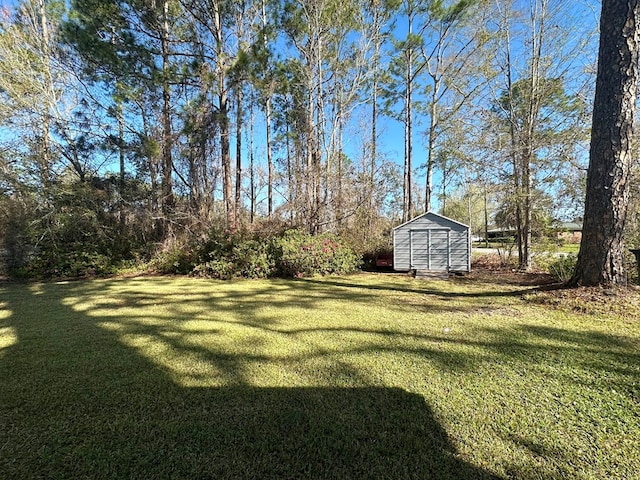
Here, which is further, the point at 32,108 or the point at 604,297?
the point at 32,108

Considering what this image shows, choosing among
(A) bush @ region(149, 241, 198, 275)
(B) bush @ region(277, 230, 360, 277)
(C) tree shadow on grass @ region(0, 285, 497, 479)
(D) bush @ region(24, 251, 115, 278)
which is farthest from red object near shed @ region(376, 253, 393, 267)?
(D) bush @ region(24, 251, 115, 278)

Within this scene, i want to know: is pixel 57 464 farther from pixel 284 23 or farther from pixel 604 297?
pixel 284 23

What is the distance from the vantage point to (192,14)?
9.05 meters


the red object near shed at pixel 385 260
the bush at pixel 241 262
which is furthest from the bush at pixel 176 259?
the red object near shed at pixel 385 260

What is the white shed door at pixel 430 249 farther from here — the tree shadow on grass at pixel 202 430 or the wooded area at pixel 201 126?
the tree shadow on grass at pixel 202 430

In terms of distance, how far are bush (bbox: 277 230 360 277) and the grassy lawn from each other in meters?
3.96

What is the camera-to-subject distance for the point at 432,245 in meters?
8.91

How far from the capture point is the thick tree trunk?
3969 mm

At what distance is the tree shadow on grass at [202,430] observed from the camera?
145 centimetres

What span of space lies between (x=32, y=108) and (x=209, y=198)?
19.7ft

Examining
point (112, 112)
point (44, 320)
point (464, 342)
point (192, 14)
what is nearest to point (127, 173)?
point (112, 112)

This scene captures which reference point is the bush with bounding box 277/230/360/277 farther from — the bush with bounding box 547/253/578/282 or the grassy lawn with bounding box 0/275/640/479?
the bush with bounding box 547/253/578/282

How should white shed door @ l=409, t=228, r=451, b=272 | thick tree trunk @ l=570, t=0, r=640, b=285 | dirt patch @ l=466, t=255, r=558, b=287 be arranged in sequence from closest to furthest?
thick tree trunk @ l=570, t=0, r=640, b=285 → dirt patch @ l=466, t=255, r=558, b=287 → white shed door @ l=409, t=228, r=451, b=272

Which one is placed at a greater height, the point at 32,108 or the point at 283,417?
the point at 32,108
